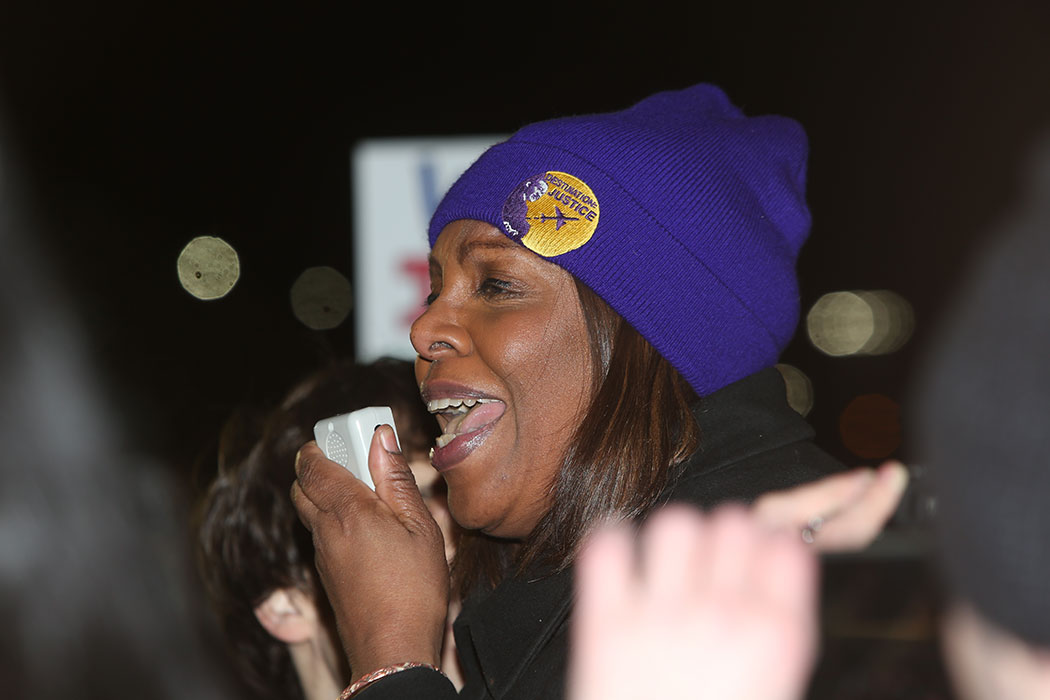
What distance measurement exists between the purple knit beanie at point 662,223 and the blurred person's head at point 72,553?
105 inches

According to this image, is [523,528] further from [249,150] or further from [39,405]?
[249,150]

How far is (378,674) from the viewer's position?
118 cm

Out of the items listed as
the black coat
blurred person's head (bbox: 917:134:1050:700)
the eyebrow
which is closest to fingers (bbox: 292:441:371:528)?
the black coat

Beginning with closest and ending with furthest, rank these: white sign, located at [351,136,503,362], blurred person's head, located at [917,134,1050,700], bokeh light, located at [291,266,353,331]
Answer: blurred person's head, located at [917,134,1050,700]
white sign, located at [351,136,503,362]
bokeh light, located at [291,266,353,331]

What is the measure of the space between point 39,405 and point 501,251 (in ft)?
14.9

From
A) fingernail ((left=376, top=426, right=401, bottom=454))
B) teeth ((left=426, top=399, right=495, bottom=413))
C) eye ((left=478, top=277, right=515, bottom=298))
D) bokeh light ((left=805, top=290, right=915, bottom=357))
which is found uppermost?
eye ((left=478, top=277, right=515, bottom=298))

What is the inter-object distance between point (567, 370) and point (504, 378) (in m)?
0.08

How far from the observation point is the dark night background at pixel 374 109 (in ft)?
19.0

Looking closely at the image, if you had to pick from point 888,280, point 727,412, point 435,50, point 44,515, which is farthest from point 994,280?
point 888,280

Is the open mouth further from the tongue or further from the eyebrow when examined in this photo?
the eyebrow

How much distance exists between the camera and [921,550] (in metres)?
0.60

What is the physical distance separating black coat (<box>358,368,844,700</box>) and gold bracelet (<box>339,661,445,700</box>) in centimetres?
1

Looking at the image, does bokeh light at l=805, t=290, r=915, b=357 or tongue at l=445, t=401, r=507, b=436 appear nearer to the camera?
tongue at l=445, t=401, r=507, b=436

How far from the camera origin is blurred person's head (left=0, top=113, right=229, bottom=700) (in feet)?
14.5
